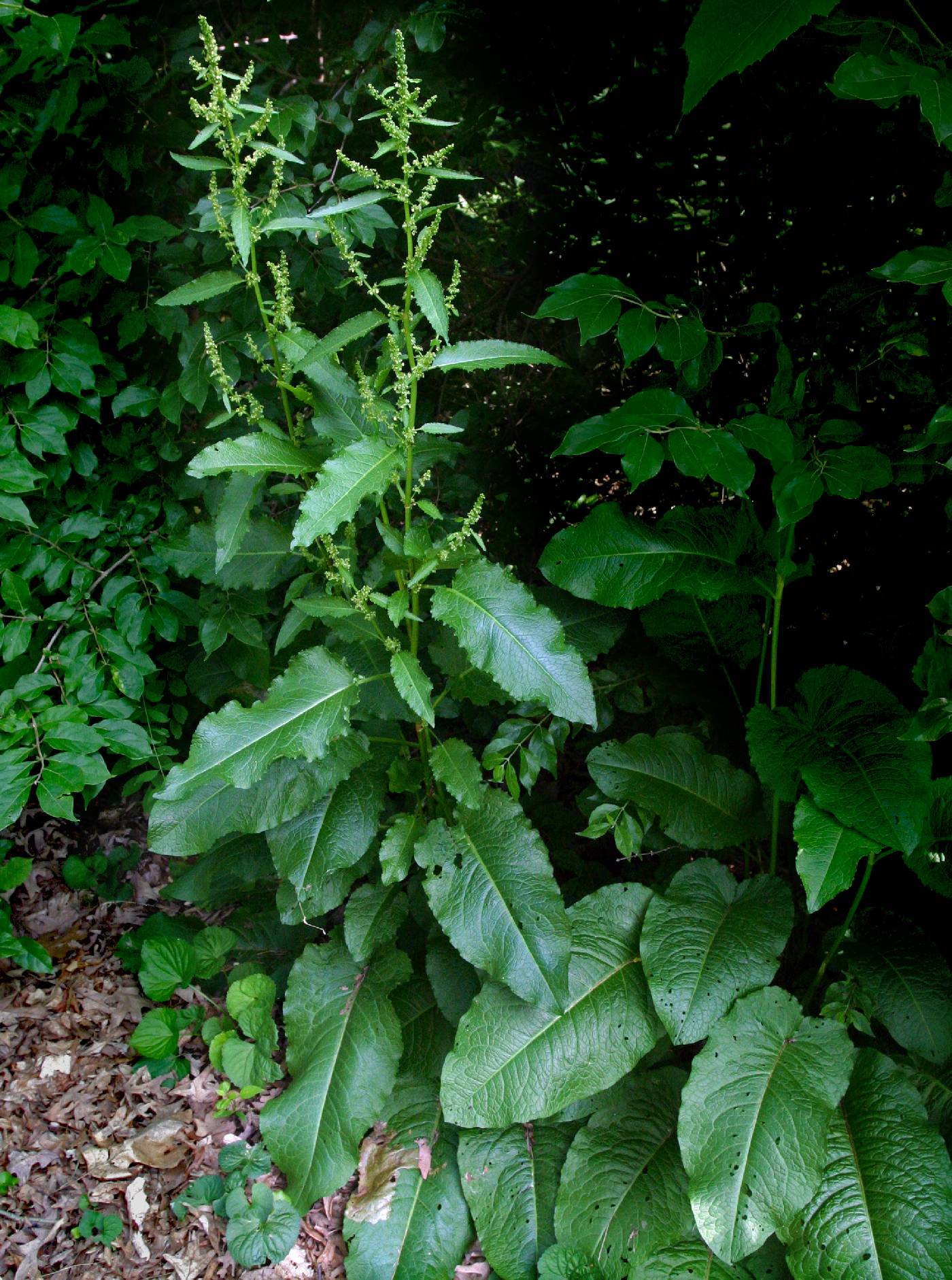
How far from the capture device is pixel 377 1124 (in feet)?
7.04

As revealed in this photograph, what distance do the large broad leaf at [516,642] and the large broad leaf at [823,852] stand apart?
0.41 metres

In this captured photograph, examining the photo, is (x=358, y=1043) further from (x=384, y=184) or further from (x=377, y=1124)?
(x=384, y=184)

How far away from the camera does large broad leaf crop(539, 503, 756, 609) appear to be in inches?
76.1

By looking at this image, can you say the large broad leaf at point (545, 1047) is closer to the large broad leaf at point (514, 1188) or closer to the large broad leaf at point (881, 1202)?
the large broad leaf at point (514, 1188)

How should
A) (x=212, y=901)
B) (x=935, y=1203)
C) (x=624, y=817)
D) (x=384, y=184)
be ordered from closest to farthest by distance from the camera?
1. (x=384, y=184)
2. (x=935, y=1203)
3. (x=624, y=817)
4. (x=212, y=901)

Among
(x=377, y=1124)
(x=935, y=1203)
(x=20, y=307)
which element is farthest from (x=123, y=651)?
(x=935, y=1203)

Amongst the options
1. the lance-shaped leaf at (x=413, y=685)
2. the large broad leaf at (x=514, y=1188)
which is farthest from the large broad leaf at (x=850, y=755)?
the large broad leaf at (x=514, y=1188)

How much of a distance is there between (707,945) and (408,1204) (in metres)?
0.83

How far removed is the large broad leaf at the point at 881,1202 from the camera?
1.64 metres

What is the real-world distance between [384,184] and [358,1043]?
5.62 feet

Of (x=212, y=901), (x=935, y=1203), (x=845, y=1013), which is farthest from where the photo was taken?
(x=212, y=901)

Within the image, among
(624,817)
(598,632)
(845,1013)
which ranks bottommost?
(845,1013)

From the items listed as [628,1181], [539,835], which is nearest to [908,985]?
[628,1181]

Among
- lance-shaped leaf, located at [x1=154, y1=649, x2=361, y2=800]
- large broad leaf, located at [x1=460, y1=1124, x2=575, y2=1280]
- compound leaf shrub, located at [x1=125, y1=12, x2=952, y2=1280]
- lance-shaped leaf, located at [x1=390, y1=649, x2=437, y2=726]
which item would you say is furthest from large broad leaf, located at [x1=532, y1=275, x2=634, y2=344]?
large broad leaf, located at [x1=460, y1=1124, x2=575, y2=1280]
